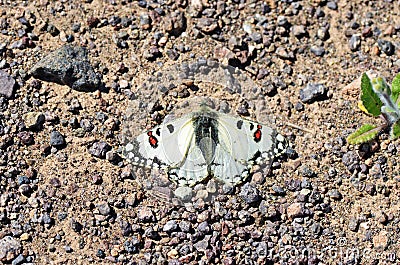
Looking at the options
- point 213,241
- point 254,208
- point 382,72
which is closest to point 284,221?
point 254,208

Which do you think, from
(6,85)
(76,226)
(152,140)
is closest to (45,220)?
(76,226)

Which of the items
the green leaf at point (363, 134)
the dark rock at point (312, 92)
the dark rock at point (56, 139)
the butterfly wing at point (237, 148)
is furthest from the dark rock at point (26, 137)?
the green leaf at point (363, 134)

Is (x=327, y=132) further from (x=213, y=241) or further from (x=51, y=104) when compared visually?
(x=51, y=104)

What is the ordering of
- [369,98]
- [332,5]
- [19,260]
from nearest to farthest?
[19,260] < [369,98] < [332,5]

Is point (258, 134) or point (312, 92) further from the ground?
point (312, 92)

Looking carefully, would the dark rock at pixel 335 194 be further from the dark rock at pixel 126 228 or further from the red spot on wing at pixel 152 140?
the dark rock at pixel 126 228

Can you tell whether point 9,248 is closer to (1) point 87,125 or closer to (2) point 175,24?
(1) point 87,125
